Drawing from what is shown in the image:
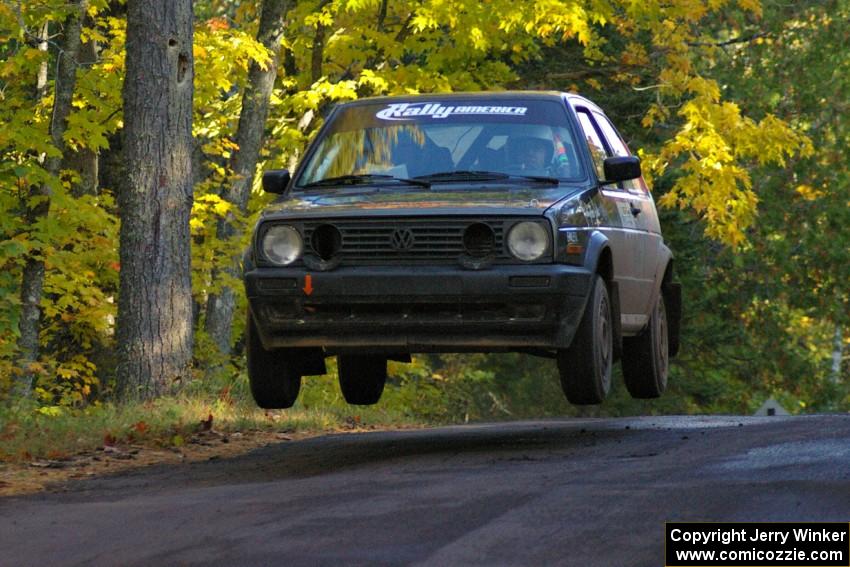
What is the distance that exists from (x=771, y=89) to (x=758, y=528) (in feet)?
109

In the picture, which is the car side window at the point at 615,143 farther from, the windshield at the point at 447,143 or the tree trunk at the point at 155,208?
the tree trunk at the point at 155,208

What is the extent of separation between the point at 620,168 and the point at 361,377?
2.93 m

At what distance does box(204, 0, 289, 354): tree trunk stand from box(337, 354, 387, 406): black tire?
9.32m

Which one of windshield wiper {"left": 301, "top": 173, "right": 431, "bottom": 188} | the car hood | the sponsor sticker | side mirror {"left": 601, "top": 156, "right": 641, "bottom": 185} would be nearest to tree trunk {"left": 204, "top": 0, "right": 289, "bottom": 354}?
the sponsor sticker

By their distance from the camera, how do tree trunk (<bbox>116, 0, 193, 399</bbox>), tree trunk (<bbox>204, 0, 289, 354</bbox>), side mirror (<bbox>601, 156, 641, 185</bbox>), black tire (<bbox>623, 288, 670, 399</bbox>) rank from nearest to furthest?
side mirror (<bbox>601, 156, 641, 185</bbox>)
black tire (<bbox>623, 288, 670, 399</bbox>)
tree trunk (<bbox>116, 0, 193, 399</bbox>)
tree trunk (<bbox>204, 0, 289, 354</bbox>)

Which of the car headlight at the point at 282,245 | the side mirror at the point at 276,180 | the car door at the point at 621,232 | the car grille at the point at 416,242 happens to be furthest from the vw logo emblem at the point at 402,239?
the side mirror at the point at 276,180

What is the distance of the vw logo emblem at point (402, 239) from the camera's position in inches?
386

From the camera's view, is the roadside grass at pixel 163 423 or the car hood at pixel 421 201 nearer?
the car hood at pixel 421 201

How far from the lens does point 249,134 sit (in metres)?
22.5

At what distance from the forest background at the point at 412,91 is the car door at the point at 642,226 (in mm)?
3738

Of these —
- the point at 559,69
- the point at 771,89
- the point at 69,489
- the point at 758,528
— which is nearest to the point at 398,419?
the point at 69,489

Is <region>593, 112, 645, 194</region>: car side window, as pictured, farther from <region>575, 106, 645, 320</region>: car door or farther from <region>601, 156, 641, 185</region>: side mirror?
<region>601, 156, 641, 185</region>: side mirror

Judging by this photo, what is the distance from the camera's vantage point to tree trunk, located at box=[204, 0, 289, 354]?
22156 mm

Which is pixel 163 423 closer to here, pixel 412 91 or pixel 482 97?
pixel 482 97
